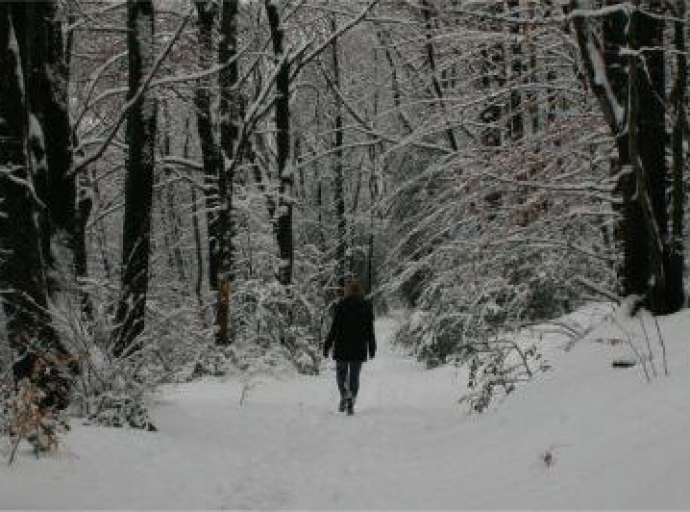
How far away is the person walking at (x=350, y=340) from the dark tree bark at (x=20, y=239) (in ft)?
15.7

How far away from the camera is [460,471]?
23.5 feet

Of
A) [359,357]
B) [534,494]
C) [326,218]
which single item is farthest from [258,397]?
[326,218]

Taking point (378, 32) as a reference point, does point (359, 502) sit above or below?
below

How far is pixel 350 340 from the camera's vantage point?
12.4 metres

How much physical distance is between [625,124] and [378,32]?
13714mm

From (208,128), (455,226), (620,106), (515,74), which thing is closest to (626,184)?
(620,106)

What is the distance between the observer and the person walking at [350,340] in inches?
485

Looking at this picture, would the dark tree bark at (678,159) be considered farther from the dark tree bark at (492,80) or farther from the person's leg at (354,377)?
the person's leg at (354,377)

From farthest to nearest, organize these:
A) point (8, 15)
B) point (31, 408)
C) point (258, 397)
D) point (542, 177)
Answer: point (258, 397) < point (542, 177) < point (8, 15) < point (31, 408)

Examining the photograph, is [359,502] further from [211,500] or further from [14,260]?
[14,260]

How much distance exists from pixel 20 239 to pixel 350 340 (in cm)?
542

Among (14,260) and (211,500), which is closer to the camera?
(211,500)

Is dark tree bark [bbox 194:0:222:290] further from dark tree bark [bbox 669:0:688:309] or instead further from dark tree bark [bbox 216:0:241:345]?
dark tree bark [bbox 669:0:688:309]

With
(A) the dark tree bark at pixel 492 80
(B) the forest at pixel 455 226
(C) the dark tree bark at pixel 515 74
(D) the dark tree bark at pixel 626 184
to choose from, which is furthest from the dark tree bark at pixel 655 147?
(A) the dark tree bark at pixel 492 80
